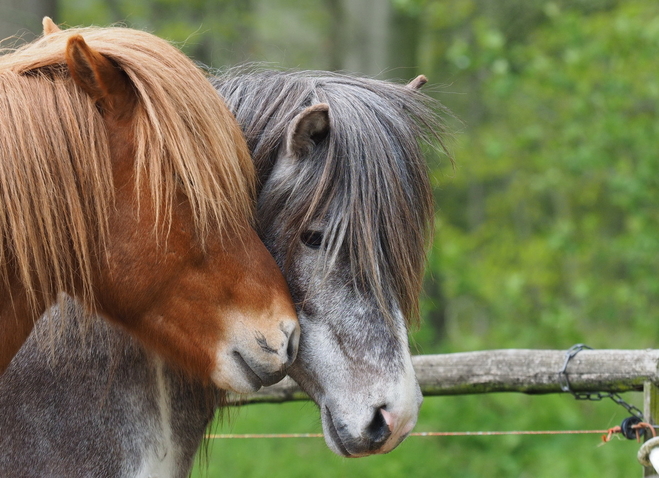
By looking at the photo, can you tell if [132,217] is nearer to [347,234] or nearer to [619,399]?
[347,234]

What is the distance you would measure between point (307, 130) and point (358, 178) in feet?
0.65

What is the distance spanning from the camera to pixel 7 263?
1736 millimetres

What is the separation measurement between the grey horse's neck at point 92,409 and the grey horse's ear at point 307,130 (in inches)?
28.1

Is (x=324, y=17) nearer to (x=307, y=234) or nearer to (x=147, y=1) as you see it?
(x=147, y=1)

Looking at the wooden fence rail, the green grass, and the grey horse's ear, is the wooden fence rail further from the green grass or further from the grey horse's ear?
the green grass

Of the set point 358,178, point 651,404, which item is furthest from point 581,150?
point 358,178

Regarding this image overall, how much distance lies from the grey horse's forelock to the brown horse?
0.71 ft

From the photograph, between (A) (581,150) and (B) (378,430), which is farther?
(A) (581,150)

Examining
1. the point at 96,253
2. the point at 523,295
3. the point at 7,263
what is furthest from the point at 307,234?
the point at 523,295

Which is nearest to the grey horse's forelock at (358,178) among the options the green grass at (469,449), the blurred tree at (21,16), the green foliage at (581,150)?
the blurred tree at (21,16)

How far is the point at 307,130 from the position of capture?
201 centimetres

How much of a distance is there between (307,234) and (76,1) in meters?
10.4

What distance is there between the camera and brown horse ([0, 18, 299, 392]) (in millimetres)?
1702

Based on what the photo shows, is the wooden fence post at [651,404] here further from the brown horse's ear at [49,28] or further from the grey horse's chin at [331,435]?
the brown horse's ear at [49,28]
